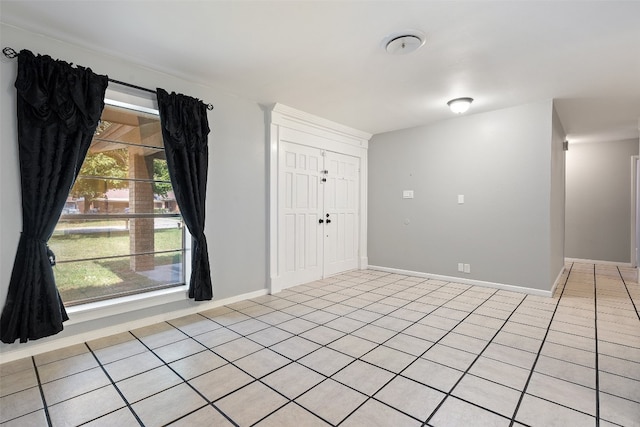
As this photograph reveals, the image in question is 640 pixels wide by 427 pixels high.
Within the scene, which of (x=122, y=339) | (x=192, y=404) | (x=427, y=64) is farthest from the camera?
(x=427, y=64)

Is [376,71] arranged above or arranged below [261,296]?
above

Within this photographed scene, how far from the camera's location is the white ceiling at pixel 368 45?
7.11ft

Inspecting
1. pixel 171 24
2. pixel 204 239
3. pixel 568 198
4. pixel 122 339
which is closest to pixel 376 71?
pixel 171 24

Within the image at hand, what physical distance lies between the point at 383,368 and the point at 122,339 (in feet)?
7.14

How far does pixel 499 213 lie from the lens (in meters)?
4.32

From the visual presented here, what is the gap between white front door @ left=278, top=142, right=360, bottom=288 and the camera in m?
Answer: 4.36

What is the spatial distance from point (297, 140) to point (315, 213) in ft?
3.63

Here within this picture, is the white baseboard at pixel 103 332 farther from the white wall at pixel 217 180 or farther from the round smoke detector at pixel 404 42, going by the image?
the round smoke detector at pixel 404 42

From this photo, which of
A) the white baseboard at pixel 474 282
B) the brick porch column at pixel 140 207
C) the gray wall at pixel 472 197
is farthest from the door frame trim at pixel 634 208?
the brick porch column at pixel 140 207

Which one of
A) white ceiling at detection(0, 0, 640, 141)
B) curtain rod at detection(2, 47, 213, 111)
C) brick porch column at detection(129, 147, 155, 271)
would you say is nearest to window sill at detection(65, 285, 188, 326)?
brick porch column at detection(129, 147, 155, 271)

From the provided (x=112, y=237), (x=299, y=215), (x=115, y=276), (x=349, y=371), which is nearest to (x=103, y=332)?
(x=115, y=276)

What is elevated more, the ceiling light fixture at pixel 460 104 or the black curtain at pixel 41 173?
the ceiling light fixture at pixel 460 104

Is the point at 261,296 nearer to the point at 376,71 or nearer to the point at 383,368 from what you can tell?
the point at 383,368

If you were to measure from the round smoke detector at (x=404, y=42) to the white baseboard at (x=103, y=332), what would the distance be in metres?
3.05
